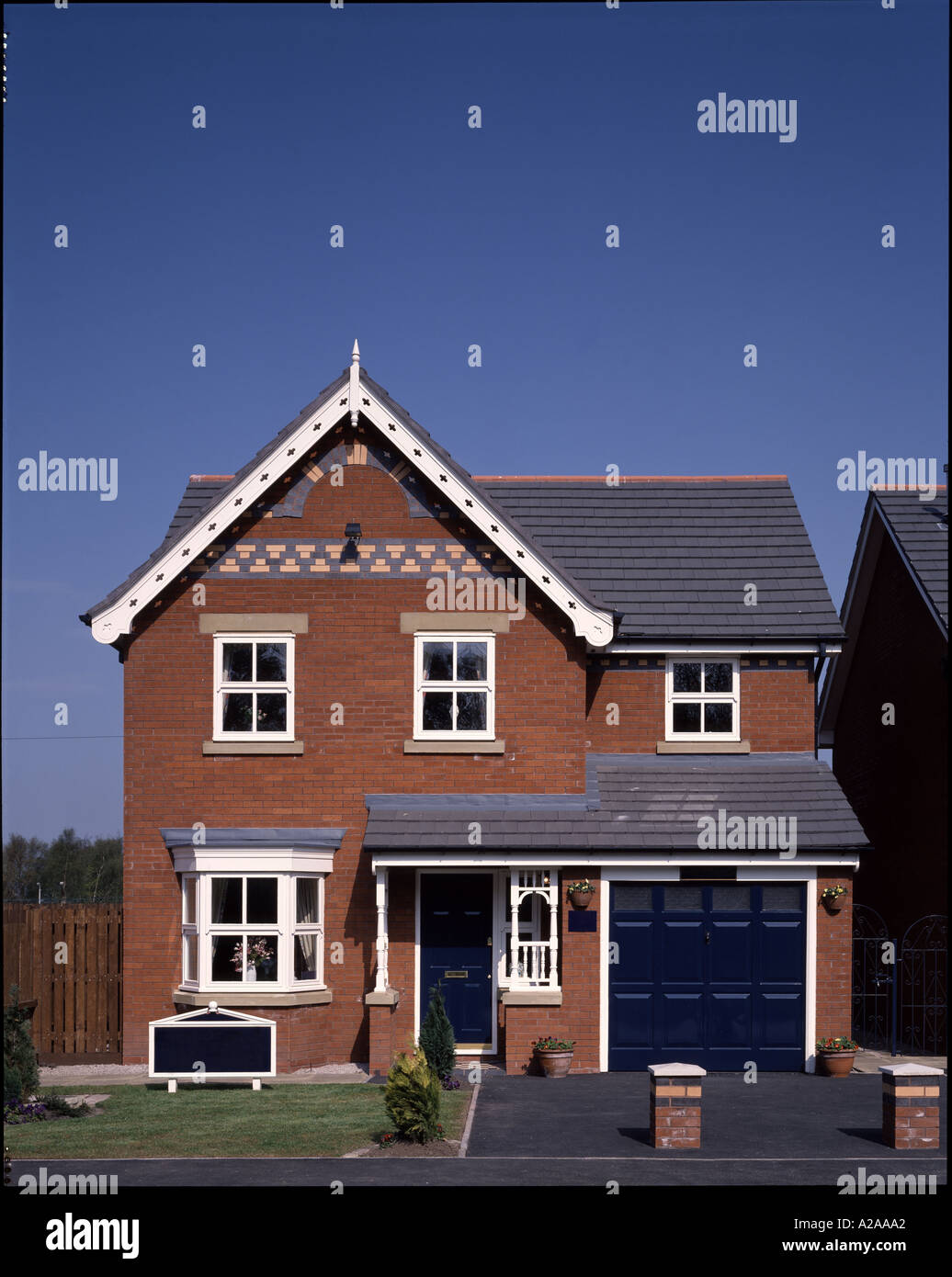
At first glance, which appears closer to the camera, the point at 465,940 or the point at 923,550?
the point at 465,940

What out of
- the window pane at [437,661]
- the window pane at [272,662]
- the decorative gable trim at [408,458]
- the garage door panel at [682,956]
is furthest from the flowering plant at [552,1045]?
the window pane at [272,662]

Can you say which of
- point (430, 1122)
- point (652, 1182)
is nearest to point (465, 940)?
point (430, 1122)

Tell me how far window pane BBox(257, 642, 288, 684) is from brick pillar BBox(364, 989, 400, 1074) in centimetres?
496

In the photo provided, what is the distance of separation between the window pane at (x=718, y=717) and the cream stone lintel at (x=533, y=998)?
5126 millimetres

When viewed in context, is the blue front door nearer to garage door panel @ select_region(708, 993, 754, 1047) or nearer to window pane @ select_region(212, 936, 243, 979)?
window pane @ select_region(212, 936, 243, 979)

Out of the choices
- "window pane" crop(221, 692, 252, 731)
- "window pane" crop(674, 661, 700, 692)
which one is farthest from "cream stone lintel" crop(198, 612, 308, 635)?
"window pane" crop(674, 661, 700, 692)

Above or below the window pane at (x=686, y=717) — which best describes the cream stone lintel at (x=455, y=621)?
above

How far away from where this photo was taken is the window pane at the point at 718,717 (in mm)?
23281

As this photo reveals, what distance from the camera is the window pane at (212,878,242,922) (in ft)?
69.7

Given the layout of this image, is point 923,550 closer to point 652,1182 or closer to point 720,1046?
point 720,1046

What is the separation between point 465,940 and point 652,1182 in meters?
8.81

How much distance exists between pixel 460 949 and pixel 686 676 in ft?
18.5

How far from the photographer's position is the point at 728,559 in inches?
965

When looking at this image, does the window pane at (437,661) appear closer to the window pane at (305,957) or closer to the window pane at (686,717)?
the window pane at (686,717)
